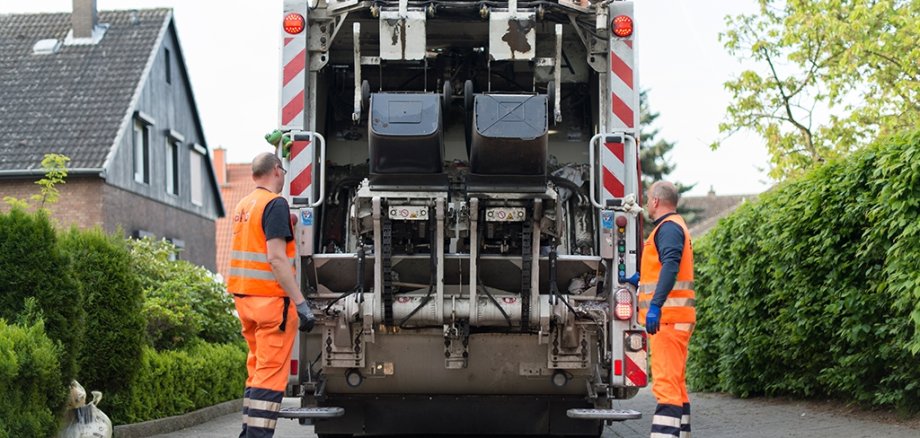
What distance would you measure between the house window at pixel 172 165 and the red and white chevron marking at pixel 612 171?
2211 centimetres

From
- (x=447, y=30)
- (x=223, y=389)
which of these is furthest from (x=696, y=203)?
(x=447, y=30)

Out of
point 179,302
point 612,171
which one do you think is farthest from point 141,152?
point 612,171

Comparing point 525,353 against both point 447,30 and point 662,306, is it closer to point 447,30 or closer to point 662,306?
point 662,306

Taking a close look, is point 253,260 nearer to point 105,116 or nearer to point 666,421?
point 666,421

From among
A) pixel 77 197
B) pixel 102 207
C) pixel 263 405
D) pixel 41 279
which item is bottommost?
pixel 263 405

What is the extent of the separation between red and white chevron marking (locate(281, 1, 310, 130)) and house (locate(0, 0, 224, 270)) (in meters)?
16.5

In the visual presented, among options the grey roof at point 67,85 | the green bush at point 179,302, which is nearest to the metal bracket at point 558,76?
the green bush at point 179,302

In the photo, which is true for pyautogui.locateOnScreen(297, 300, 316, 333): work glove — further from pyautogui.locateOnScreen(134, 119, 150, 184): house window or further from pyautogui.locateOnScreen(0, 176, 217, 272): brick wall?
pyautogui.locateOnScreen(134, 119, 150, 184): house window

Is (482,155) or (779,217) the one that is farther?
(779,217)

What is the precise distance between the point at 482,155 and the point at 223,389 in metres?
6.85

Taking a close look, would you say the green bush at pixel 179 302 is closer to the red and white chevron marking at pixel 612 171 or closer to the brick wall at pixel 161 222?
the red and white chevron marking at pixel 612 171

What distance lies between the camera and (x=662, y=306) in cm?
705

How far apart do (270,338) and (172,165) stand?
23113 mm

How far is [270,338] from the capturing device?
6.80 metres
